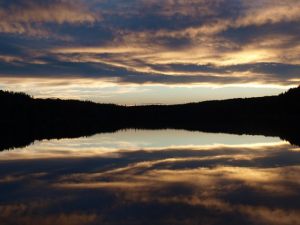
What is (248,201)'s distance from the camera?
1443 centimetres

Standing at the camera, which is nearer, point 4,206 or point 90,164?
point 4,206

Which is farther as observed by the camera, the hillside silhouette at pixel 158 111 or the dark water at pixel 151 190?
the hillside silhouette at pixel 158 111

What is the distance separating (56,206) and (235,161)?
44.5 feet

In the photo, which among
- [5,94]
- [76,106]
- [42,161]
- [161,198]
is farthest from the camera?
[76,106]

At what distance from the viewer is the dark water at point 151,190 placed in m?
12.6

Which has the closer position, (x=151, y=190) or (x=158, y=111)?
(x=151, y=190)

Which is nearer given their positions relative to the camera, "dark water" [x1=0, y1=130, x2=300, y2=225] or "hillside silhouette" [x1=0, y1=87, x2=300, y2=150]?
"dark water" [x1=0, y1=130, x2=300, y2=225]

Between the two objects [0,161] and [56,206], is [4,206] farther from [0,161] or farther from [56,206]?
[0,161]

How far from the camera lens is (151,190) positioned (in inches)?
646

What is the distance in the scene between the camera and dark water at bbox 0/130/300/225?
12.6 metres

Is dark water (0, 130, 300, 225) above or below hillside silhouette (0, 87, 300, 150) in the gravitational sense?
below

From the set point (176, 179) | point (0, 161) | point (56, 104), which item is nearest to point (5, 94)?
point (56, 104)

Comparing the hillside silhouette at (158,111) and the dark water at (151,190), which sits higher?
the hillside silhouette at (158,111)

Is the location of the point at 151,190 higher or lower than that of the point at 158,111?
lower
